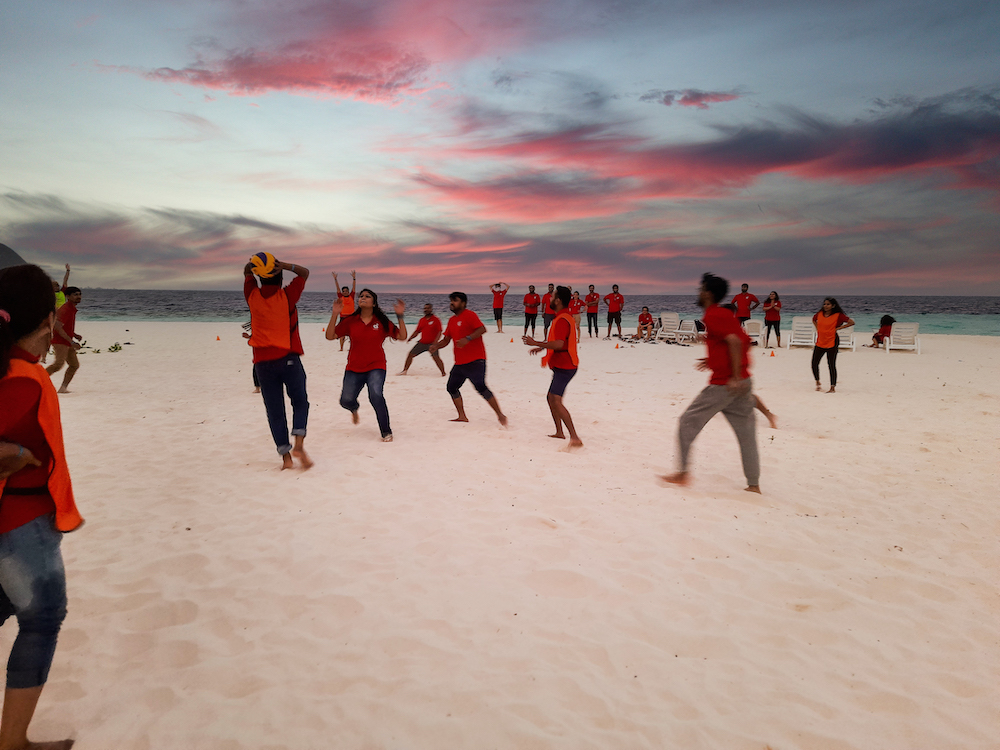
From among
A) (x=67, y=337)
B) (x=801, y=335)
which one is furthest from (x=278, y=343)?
(x=801, y=335)

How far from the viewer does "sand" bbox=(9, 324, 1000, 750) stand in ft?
8.39

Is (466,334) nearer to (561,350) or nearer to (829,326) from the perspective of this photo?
(561,350)

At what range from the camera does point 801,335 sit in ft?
65.0

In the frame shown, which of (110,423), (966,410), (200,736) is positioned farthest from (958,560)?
(110,423)

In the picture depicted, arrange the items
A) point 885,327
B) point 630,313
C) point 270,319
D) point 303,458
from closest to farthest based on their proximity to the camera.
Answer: point 270,319
point 303,458
point 885,327
point 630,313

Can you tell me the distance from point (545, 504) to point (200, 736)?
10.6 ft

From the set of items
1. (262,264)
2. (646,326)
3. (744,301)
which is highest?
(744,301)

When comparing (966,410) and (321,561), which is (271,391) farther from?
(966,410)

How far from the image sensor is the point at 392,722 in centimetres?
252

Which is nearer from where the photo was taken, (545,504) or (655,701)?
(655,701)

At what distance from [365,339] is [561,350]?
2.62 meters

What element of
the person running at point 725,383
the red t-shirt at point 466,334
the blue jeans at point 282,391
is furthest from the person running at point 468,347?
the person running at point 725,383

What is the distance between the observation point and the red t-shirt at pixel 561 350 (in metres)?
6.79

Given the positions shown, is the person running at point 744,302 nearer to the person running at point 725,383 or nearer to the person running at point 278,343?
the person running at point 725,383
